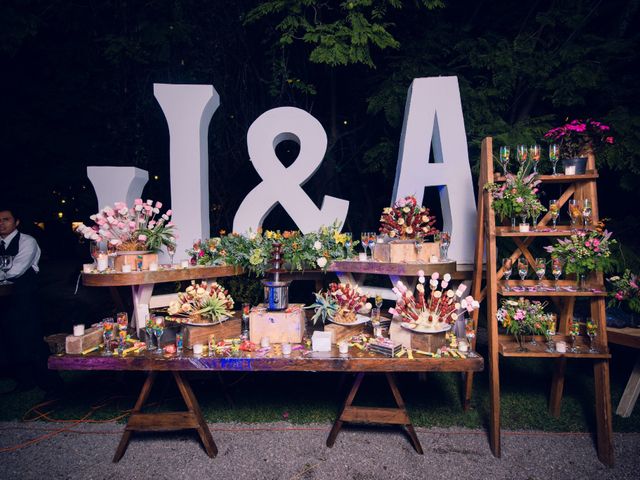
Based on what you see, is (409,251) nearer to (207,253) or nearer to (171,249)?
(207,253)

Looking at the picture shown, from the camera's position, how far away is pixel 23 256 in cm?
380

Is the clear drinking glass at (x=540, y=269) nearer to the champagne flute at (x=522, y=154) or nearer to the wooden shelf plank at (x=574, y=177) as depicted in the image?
the wooden shelf plank at (x=574, y=177)

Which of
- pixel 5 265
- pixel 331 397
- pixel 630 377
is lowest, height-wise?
pixel 331 397

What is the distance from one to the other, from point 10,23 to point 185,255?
4.22 metres

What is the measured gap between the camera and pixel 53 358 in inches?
103

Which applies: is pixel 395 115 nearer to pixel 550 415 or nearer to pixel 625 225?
pixel 625 225

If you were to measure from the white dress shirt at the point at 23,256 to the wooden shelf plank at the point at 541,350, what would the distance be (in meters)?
4.73

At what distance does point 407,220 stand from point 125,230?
8.84 ft

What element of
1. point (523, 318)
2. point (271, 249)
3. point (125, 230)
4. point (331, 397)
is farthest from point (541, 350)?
point (125, 230)

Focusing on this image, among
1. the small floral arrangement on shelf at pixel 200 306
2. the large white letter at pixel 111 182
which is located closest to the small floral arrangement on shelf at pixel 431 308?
the small floral arrangement on shelf at pixel 200 306

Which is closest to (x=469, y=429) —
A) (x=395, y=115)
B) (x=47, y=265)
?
(x=395, y=115)

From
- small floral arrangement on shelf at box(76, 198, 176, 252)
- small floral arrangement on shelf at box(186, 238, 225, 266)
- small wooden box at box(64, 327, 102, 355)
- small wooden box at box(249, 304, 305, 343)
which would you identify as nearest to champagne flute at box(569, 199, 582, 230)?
small wooden box at box(249, 304, 305, 343)

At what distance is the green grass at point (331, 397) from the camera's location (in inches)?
128

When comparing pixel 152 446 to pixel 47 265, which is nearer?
pixel 152 446
